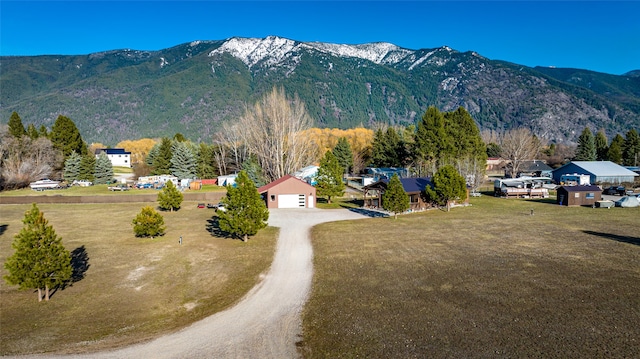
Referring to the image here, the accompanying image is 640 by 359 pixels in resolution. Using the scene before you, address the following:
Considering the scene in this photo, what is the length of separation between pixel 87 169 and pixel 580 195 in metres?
90.1

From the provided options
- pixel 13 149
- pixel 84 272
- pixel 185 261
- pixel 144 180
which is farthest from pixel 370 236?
pixel 13 149

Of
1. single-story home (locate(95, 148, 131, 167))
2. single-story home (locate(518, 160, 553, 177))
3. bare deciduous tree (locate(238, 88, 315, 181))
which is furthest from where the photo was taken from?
single-story home (locate(95, 148, 131, 167))

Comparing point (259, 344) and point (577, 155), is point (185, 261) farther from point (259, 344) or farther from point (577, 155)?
point (577, 155)

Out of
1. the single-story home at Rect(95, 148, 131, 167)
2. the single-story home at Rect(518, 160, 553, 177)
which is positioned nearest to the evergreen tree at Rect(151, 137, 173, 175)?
the single-story home at Rect(95, 148, 131, 167)

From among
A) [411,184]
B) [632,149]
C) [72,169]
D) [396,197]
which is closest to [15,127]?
[72,169]

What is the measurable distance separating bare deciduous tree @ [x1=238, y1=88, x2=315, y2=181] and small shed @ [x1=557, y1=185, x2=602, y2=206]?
148ft

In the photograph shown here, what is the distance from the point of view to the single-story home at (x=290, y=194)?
4719 cm

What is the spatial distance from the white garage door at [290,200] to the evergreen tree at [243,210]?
60.1 feet

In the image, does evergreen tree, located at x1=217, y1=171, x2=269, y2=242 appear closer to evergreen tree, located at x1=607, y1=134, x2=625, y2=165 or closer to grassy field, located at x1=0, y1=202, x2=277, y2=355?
grassy field, located at x1=0, y1=202, x2=277, y2=355

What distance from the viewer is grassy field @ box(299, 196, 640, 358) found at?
13141 mm

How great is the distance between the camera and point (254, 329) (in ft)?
48.7

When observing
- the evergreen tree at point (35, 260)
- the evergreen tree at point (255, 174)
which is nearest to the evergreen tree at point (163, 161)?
the evergreen tree at point (255, 174)

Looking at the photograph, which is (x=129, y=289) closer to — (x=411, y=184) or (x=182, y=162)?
(x=411, y=184)

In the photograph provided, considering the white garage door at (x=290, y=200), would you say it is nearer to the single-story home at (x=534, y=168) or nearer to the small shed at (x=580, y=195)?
the small shed at (x=580, y=195)
